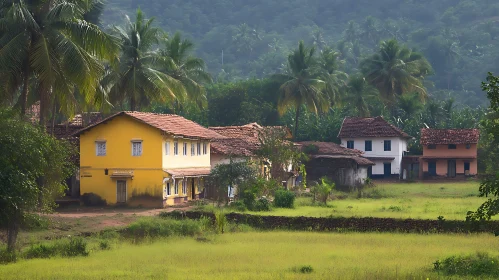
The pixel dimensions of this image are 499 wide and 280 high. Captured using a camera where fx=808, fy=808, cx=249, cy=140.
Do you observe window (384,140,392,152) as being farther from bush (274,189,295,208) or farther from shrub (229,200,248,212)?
shrub (229,200,248,212)

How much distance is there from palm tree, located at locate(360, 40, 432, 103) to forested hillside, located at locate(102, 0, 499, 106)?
1153 inches

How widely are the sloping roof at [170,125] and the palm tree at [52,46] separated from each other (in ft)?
30.0

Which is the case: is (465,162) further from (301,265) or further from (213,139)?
(301,265)

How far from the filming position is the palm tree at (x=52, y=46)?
30.8m

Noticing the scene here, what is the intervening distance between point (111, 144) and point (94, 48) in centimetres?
1161

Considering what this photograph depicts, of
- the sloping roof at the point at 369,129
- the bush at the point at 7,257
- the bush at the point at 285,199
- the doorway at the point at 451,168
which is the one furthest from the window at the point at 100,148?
the doorway at the point at 451,168

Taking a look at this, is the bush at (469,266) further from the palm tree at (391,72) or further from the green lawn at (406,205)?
the palm tree at (391,72)

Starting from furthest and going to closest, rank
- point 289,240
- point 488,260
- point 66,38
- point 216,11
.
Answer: point 216,11 → point 66,38 → point 289,240 → point 488,260

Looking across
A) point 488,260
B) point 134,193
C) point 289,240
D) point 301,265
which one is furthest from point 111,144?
point 488,260

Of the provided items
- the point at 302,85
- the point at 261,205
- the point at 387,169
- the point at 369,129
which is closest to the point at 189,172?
the point at 261,205

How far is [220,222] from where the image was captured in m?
32.1

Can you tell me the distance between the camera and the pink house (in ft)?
223

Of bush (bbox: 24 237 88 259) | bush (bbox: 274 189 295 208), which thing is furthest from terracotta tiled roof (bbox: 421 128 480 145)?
bush (bbox: 24 237 88 259)

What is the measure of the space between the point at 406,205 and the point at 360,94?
34840mm
